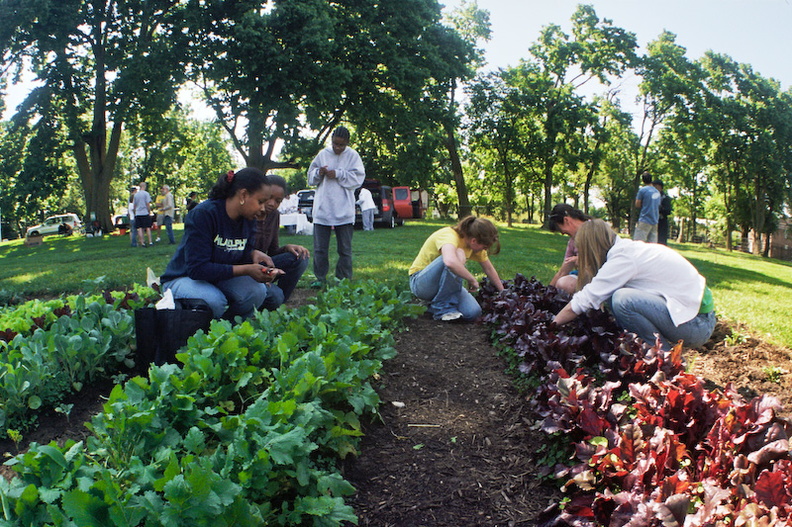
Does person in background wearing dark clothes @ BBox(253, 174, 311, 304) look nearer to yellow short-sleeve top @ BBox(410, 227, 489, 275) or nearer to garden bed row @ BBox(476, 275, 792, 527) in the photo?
yellow short-sleeve top @ BBox(410, 227, 489, 275)

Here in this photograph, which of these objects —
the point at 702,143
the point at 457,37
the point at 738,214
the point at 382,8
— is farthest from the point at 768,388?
the point at 738,214

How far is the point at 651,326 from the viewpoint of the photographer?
151 inches

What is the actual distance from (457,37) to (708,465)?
2250 cm

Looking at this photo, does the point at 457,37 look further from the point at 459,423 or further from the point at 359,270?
the point at 459,423

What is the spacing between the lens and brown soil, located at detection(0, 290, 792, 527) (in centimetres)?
245

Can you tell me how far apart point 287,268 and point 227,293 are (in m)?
0.87

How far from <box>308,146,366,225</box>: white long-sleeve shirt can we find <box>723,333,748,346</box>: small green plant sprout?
162 inches

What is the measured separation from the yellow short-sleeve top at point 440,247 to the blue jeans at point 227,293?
1.66 metres

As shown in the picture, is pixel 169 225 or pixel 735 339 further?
pixel 169 225

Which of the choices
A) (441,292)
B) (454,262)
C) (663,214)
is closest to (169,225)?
(441,292)

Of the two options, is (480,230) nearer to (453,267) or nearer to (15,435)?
(453,267)

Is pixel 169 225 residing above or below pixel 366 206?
below

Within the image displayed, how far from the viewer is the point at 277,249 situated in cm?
518

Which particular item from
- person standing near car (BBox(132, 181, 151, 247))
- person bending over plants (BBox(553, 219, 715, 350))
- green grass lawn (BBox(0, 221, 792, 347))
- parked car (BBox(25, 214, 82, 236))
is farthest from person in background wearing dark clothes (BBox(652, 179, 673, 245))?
parked car (BBox(25, 214, 82, 236))
